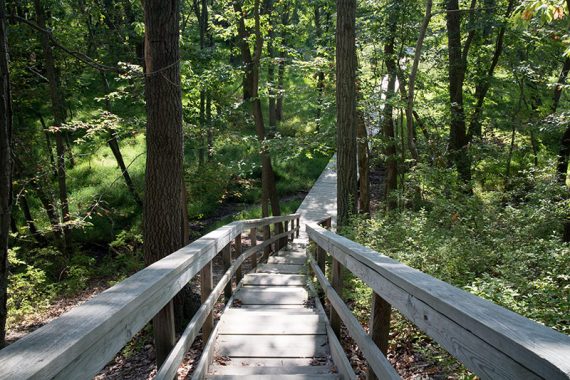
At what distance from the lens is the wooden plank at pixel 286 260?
11.2m

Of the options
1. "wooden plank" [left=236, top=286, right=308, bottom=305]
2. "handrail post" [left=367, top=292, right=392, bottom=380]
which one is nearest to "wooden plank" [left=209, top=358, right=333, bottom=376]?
"handrail post" [left=367, top=292, right=392, bottom=380]

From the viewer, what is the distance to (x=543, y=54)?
14.0 m

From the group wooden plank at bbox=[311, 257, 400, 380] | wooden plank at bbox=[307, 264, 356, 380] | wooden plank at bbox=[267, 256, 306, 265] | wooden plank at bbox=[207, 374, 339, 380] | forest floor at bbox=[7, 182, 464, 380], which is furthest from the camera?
wooden plank at bbox=[267, 256, 306, 265]

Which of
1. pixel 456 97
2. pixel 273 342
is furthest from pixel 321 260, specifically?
pixel 456 97

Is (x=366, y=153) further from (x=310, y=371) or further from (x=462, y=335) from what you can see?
(x=462, y=335)

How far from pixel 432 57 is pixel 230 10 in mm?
6455

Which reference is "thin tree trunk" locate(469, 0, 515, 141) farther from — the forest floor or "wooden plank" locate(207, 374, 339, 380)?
"wooden plank" locate(207, 374, 339, 380)

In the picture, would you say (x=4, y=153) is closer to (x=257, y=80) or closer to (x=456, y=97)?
(x=257, y=80)

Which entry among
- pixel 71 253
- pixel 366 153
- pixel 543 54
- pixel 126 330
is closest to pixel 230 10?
pixel 366 153

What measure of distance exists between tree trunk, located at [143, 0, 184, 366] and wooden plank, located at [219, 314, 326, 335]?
201 centimetres

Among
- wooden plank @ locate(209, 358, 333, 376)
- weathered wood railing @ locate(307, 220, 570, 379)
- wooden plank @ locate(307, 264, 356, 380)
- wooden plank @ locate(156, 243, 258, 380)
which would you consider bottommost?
wooden plank @ locate(209, 358, 333, 376)

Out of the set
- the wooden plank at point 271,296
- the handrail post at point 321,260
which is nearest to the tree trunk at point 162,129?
the wooden plank at point 271,296

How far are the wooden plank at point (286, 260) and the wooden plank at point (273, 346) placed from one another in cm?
662

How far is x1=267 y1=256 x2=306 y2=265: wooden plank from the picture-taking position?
11172 mm
